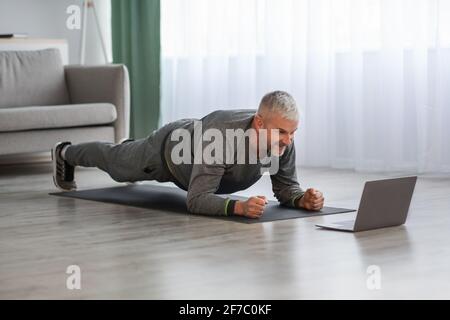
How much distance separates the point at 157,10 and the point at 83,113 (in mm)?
1369

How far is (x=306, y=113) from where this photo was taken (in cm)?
536

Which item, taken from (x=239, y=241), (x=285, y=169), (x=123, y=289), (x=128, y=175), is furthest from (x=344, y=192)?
(x=123, y=289)

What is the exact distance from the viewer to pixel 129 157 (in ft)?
12.6

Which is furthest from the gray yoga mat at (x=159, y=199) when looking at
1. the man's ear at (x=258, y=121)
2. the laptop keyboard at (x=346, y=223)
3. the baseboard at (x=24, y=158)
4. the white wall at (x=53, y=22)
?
the white wall at (x=53, y=22)

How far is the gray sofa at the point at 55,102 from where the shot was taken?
4965 millimetres

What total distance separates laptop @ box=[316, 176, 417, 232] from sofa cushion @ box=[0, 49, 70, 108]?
114 inches

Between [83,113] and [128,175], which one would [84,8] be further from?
[128,175]

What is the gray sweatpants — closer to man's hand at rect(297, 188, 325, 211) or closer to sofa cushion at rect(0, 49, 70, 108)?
man's hand at rect(297, 188, 325, 211)

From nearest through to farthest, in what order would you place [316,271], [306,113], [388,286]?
[388,286] < [316,271] < [306,113]

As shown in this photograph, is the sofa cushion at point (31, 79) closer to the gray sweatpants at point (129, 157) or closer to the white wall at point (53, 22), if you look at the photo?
the white wall at point (53, 22)

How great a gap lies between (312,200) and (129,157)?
0.86m

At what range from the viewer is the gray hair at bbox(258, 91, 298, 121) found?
124 inches

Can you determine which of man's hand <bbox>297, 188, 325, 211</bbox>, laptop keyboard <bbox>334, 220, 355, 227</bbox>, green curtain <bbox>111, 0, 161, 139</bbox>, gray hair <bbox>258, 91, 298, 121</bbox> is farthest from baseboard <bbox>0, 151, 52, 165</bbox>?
laptop keyboard <bbox>334, 220, 355, 227</bbox>

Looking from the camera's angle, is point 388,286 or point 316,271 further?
point 316,271
